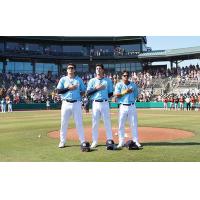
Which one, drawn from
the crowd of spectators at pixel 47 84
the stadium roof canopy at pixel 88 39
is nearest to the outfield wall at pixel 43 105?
the crowd of spectators at pixel 47 84

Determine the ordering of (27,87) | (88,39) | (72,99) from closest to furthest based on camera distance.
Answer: (72,99), (27,87), (88,39)

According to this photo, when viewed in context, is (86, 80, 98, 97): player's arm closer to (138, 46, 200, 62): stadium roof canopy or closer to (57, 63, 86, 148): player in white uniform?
(57, 63, 86, 148): player in white uniform

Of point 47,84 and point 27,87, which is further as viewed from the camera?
point 47,84

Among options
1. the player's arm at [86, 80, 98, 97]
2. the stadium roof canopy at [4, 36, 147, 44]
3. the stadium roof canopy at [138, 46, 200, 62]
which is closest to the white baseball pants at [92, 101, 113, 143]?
the player's arm at [86, 80, 98, 97]

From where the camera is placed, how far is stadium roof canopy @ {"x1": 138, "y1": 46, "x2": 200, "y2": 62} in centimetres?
4703

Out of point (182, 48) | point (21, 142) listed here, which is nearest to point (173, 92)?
point (182, 48)

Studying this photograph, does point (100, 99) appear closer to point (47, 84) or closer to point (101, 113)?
point (101, 113)

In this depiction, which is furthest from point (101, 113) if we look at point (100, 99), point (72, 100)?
point (72, 100)

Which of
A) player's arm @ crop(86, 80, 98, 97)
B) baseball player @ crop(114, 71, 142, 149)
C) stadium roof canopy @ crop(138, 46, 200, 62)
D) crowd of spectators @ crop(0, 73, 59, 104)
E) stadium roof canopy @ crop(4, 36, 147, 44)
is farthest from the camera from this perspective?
stadium roof canopy @ crop(4, 36, 147, 44)

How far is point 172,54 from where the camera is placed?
4872 centimetres

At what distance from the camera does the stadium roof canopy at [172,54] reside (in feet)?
154

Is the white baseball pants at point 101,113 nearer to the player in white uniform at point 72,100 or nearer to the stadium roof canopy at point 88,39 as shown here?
the player in white uniform at point 72,100

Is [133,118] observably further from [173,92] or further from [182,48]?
[182,48]

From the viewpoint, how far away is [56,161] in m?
8.31
